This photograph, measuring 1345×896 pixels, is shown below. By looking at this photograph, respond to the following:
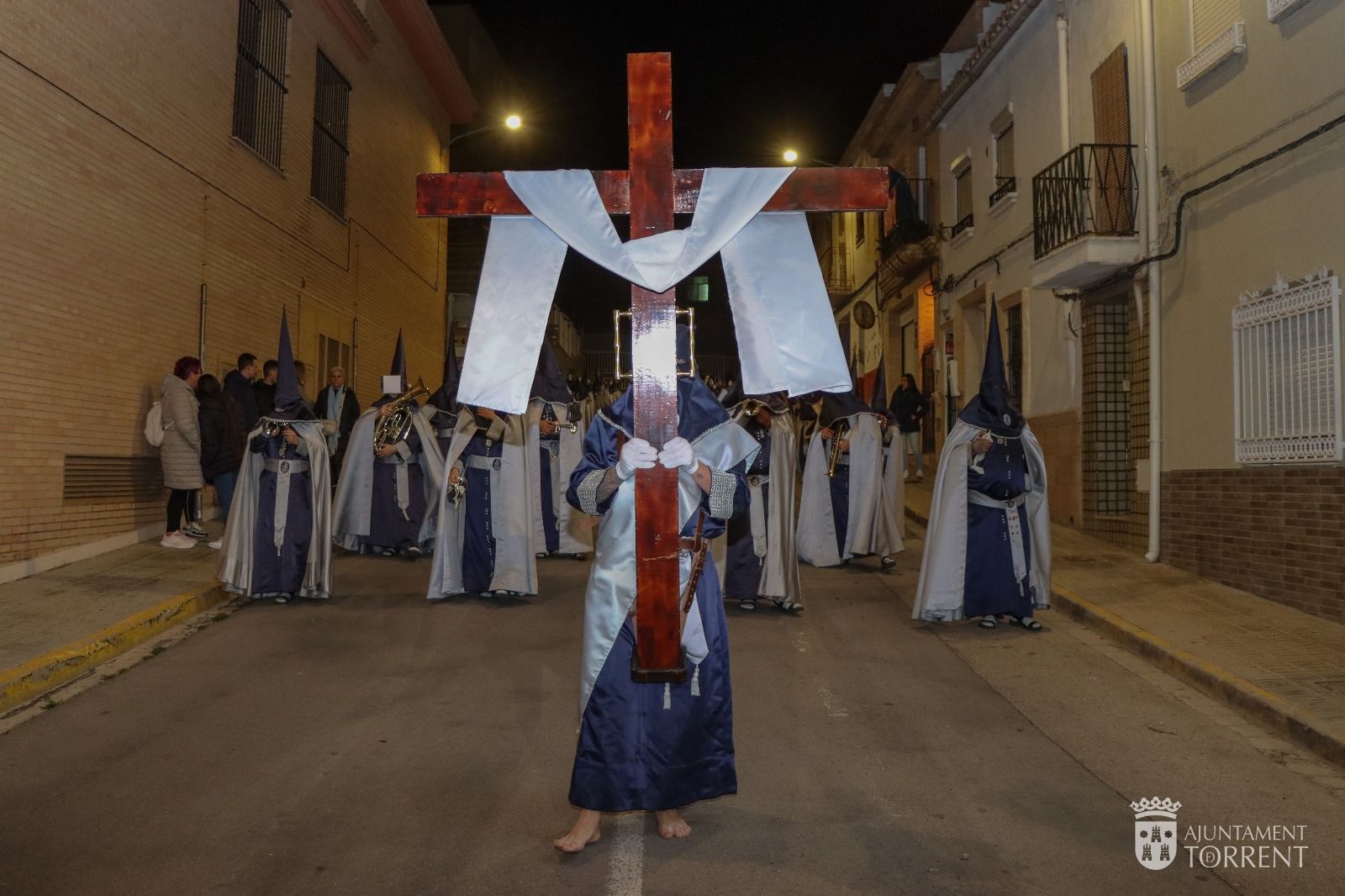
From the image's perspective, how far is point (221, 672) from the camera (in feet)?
23.2

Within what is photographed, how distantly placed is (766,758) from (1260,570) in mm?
6142

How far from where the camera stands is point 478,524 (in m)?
9.85

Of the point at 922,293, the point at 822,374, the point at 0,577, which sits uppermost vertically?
the point at 922,293

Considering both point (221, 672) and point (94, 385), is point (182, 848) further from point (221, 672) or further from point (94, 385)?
point (94, 385)

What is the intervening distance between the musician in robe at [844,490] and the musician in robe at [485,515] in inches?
130

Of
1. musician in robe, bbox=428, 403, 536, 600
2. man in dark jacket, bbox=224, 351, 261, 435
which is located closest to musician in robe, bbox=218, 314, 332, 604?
musician in robe, bbox=428, 403, 536, 600

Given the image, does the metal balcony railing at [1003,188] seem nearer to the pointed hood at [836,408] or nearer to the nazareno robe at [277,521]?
the pointed hood at [836,408]

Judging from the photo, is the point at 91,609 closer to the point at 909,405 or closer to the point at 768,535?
the point at 768,535

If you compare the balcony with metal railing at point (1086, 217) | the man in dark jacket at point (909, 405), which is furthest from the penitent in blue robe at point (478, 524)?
the man in dark jacket at point (909, 405)

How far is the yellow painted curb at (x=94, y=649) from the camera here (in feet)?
20.6

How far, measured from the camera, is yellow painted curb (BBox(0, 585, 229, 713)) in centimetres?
627

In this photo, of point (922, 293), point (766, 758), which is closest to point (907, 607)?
point (766, 758)

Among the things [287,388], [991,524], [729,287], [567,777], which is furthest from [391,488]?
[729,287]

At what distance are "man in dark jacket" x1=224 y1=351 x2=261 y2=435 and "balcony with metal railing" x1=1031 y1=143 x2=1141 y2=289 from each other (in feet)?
31.4
